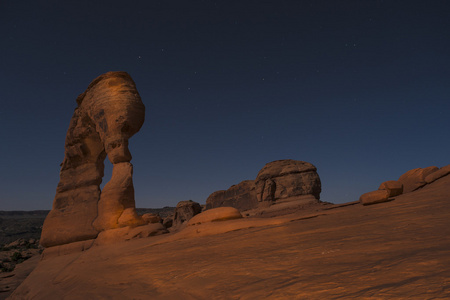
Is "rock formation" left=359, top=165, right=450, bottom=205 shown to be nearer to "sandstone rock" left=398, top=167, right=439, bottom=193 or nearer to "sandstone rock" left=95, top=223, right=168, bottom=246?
"sandstone rock" left=398, top=167, right=439, bottom=193

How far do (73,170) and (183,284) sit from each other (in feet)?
37.9

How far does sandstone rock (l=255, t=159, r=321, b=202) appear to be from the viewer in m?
23.7

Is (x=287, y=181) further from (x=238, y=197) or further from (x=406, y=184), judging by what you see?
(x=406, y=184)

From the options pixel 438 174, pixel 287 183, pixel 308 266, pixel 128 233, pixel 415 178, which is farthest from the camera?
pixel 287 183

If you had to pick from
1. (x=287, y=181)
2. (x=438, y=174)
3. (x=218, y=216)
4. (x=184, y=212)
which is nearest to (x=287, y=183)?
(x=287, y=181)

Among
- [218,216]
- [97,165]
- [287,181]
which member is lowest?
[218,216]

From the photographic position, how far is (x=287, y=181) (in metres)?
24.2

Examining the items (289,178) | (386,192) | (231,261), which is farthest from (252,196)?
(231,261)

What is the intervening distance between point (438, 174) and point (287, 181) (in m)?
17.7

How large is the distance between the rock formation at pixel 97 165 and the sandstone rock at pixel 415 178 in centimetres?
788

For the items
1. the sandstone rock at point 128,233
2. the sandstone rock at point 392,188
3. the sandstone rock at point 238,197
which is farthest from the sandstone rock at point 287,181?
the sandstone rock at point 392,188

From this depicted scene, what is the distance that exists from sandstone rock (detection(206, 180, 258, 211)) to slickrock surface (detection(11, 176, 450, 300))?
79.6ft

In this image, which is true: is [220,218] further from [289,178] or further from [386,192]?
[289,178]

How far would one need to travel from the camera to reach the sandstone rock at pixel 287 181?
77.9 ft
